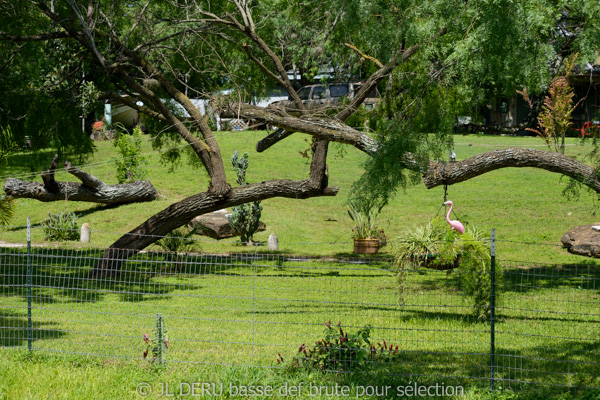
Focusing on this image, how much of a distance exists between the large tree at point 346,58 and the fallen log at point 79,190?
9.91 ft

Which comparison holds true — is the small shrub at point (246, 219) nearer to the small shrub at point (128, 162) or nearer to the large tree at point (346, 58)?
the large tree at point (346, 58)

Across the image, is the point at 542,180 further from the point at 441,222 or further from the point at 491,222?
the point at 441,222

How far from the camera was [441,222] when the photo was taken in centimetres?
1309

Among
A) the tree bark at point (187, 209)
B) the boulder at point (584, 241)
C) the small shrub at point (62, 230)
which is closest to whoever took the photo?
the tree bark at point (187, 209)

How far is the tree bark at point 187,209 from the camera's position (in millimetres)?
13977

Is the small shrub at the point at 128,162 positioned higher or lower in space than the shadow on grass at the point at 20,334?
higher

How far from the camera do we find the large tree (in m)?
8.81

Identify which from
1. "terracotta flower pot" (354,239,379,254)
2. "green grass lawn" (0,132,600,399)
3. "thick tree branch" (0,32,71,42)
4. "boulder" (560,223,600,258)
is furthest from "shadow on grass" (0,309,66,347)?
"boulder" (560,223,600,258)

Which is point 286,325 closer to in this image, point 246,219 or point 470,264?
point 470,264

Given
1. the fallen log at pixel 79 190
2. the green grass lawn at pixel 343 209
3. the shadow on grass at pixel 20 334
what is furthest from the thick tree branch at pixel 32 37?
the shadow on grass at pixel 20 334

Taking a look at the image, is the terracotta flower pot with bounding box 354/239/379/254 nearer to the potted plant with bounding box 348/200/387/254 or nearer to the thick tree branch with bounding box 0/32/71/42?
the potted plant with bounding box 348/200/387/254

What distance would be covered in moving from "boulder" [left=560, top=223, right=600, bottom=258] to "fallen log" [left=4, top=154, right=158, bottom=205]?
12422 millimetres

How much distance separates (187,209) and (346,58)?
5.92m

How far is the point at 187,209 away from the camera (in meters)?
14.0
